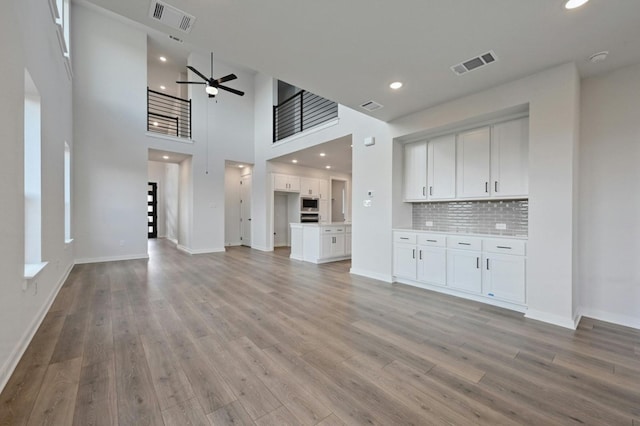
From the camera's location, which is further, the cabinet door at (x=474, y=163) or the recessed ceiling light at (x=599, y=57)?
the cabinet door at (x=474, y=163)

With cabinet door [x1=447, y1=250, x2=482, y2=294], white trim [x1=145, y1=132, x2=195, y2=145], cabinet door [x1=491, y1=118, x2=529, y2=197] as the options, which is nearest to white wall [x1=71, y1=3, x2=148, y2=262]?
white trim [x1=145, y1=132, x2=195, y2=145]

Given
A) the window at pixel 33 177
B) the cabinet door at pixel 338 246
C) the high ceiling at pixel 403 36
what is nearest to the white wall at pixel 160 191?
the cabinet door at pixel 338 246

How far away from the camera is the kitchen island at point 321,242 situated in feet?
A: 20.6

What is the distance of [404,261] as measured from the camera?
4.39 metres

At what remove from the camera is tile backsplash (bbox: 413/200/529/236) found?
369 cm

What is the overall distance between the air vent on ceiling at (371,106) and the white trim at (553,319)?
128 inches

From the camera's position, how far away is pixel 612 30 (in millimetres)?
2338

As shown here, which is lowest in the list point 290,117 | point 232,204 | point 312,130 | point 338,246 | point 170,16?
point 338,246

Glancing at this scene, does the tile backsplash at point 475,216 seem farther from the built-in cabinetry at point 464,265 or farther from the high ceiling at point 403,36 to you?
the high ceiling at point 403,36

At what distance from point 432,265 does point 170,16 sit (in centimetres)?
421

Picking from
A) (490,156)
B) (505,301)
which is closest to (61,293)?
(505,301)

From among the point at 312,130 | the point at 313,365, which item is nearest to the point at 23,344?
the point at 313,365

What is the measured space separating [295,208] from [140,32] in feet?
20.6

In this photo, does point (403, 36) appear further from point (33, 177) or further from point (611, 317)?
point (33, 177)
